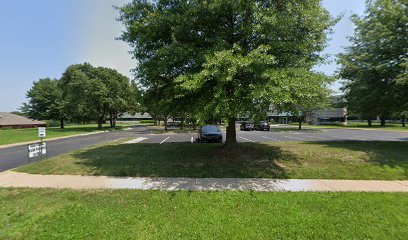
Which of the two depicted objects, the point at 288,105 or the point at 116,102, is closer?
the point at 288,105

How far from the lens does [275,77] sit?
299 inches

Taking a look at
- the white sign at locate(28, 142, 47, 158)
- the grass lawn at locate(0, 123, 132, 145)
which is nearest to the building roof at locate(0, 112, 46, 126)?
the grass lawn at locate(0, 123, 132, 145)

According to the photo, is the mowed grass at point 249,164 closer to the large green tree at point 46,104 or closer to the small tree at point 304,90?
the small tree at point 304,90

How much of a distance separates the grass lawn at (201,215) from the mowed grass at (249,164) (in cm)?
223

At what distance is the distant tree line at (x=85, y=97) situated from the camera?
1769 inches

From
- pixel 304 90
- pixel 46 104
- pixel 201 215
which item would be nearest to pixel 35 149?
pixel 201 215

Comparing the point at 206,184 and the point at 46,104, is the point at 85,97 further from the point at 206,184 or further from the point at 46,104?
the point at 206,184

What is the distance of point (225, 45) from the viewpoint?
8.71 meters

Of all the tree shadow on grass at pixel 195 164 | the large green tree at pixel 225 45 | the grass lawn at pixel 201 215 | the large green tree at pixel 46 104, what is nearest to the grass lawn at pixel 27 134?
the large green tree at pixel 46 104

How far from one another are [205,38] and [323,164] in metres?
6.82

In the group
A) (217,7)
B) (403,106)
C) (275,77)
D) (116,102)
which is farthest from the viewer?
(116,102)

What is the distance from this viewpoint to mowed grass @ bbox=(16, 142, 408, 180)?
30.1ft

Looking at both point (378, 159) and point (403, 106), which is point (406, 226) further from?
point (403, 106)

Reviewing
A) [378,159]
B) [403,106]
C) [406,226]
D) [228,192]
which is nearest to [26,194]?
[228,192]
